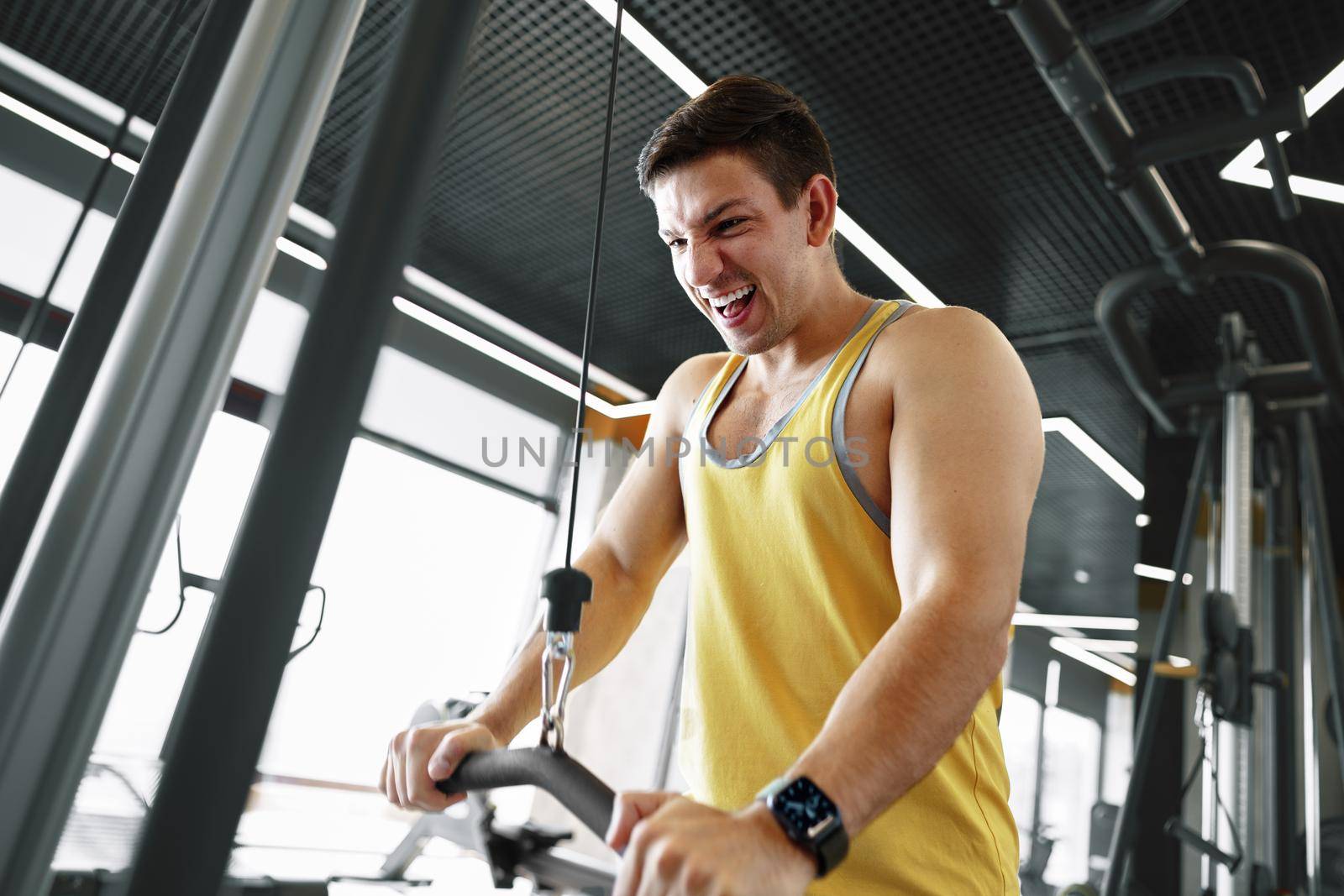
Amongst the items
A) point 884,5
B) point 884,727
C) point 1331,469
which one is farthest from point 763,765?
point 1331,469

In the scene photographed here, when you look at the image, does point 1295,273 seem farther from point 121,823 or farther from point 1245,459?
point 121,823

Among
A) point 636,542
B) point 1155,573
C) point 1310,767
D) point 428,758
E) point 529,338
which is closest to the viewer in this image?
point 428,758

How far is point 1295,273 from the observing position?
9.29ft

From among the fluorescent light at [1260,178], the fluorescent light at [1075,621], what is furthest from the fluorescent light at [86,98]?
the fluorescent light at [1075,621]

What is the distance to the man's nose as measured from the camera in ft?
4.35

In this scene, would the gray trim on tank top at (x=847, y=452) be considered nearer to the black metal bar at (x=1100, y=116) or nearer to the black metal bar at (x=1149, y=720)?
the black metal bar at (x=1100, y=116)

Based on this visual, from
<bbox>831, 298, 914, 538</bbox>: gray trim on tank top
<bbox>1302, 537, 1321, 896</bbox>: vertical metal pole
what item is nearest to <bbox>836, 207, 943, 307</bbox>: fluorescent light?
<bbox>1302, 537, 1321, 896</bbox>: vertical metal pole

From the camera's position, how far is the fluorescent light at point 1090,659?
10609 mm

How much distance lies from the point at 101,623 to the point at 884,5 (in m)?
2.86

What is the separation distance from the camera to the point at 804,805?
0.67 m

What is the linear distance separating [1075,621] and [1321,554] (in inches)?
270

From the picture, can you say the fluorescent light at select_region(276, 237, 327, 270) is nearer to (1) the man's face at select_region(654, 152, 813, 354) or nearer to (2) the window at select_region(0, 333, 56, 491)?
Answer: (2) the window at select_region(0, 333, 56, 491)

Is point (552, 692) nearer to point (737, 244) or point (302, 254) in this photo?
point (302, 254)

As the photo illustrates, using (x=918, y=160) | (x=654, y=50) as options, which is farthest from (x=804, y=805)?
(x=918, y=160)
